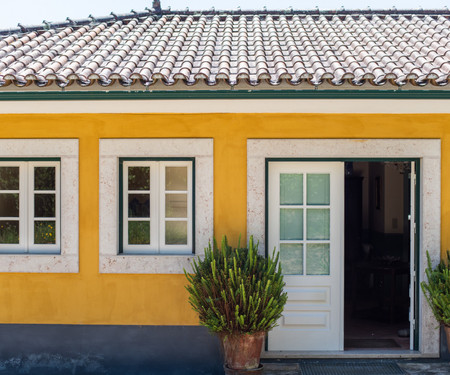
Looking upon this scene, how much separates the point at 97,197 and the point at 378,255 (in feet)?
24.2

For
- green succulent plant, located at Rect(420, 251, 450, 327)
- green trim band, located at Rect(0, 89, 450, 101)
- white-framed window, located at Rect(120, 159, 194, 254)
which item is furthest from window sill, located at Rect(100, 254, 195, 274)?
green succulent plant, located at Rect(420, 251, 450, 327)

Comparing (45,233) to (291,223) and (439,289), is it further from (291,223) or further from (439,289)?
(439,289)

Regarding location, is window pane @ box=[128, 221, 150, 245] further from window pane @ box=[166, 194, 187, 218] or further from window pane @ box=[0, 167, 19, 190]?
window pane @ box=[0, 167, 19, 190]

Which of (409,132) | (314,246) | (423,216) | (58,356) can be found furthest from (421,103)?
(58,356)


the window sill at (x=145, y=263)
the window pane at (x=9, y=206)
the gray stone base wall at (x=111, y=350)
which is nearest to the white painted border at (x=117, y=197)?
the window sill at (x=145, y=263)

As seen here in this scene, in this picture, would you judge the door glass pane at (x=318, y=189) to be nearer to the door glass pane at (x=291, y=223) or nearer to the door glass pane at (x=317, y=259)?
the door glass pane at (x=291, y=223)

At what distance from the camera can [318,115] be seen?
6.90 metres

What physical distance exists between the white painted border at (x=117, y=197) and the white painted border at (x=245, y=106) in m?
0.37

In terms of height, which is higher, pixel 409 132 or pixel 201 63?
pixel 201 63

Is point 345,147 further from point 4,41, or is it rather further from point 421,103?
point 4,41

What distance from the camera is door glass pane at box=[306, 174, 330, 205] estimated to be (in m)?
7.12

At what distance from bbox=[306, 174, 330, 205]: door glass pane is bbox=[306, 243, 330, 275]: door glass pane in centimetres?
53

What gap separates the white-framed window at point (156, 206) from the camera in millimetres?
7090

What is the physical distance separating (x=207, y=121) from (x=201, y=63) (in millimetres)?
753
